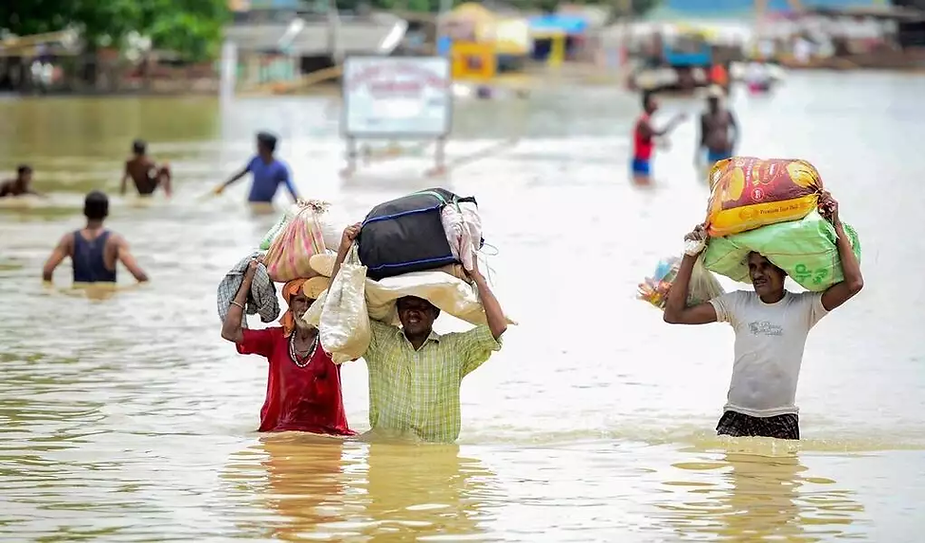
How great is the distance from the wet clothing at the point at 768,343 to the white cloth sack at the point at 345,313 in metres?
1.49

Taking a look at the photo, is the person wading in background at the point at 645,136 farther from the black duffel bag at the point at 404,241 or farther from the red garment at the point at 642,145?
the black duffel bag at the point at 404,241

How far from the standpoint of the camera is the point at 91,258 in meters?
13.6

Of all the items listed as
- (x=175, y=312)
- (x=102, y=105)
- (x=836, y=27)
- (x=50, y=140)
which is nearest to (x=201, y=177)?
(x=50, y=140)

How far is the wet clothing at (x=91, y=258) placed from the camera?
13555 mm

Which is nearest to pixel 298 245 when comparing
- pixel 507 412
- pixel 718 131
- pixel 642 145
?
pixel 507 412

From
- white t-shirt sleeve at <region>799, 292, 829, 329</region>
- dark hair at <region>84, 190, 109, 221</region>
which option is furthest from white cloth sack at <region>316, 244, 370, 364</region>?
dark hair at <region>84, 190, 109, 221</region>

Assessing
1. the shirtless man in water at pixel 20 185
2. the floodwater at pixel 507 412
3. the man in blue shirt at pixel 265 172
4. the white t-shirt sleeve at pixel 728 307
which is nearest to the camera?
the floodwater at pixel 507 412

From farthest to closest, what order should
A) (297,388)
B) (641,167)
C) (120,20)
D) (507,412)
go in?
(120,20), (641,167), (507,412), (297,388)

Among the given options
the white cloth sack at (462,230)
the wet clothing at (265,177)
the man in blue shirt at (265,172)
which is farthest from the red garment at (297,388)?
the wet clothing at (265,177)

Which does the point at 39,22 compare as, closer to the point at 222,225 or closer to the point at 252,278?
the point at 222,225

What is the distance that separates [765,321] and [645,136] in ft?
56.4

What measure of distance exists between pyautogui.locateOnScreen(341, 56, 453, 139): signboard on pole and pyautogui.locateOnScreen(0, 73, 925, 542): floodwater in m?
7.23

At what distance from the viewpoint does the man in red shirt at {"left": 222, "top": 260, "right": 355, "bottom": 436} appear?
7504mm

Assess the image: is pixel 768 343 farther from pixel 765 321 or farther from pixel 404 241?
pixel 404 241
